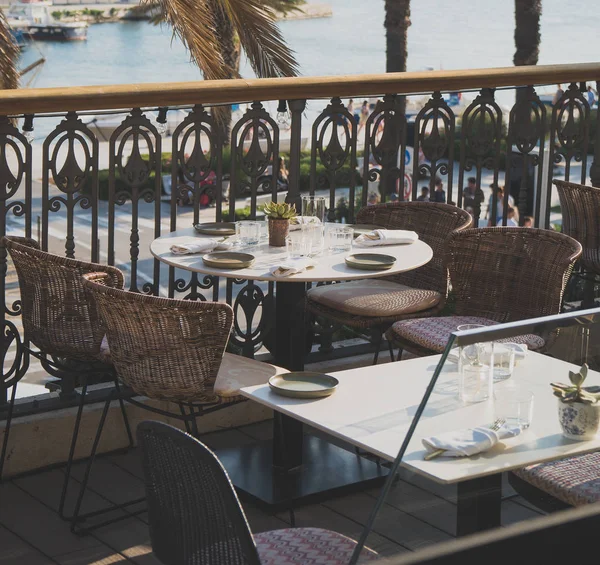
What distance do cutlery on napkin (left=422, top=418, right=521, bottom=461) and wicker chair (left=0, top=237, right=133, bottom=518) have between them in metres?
1.95

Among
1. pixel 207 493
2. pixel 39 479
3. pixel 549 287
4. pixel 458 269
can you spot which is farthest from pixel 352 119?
pixel 207 493

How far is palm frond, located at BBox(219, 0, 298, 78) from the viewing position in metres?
9.72

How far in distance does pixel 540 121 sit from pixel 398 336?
1655 mm

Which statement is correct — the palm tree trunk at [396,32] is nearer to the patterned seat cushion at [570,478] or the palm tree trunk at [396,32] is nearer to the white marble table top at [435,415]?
the white marble table top at [435,415]

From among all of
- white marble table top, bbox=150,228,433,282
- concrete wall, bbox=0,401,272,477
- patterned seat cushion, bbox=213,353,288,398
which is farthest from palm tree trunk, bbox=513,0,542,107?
patterned seat cushion, bbox=213,353,288,398

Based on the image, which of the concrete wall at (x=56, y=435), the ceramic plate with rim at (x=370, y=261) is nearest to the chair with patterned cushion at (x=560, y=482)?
the ceramic plate with rim at (x=370, y=261)

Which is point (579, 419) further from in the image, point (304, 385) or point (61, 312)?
point (61, 312)

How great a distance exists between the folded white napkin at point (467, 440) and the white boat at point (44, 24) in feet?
262

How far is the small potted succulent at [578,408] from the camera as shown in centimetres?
204

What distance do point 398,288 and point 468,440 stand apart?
8.54 feet

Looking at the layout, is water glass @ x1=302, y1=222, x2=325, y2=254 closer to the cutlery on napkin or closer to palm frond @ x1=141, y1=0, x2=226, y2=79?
the cutlery on napkin

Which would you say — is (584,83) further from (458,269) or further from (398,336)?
(398,336)

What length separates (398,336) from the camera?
4051 mm

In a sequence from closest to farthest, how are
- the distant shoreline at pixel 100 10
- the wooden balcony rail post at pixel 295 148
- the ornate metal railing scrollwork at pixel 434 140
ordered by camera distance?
the wooden balcony rail post at pixel 295 148
the ornate metal railing scrollwork at pixel 434 140
the distant shoreline at pixel 100 10
